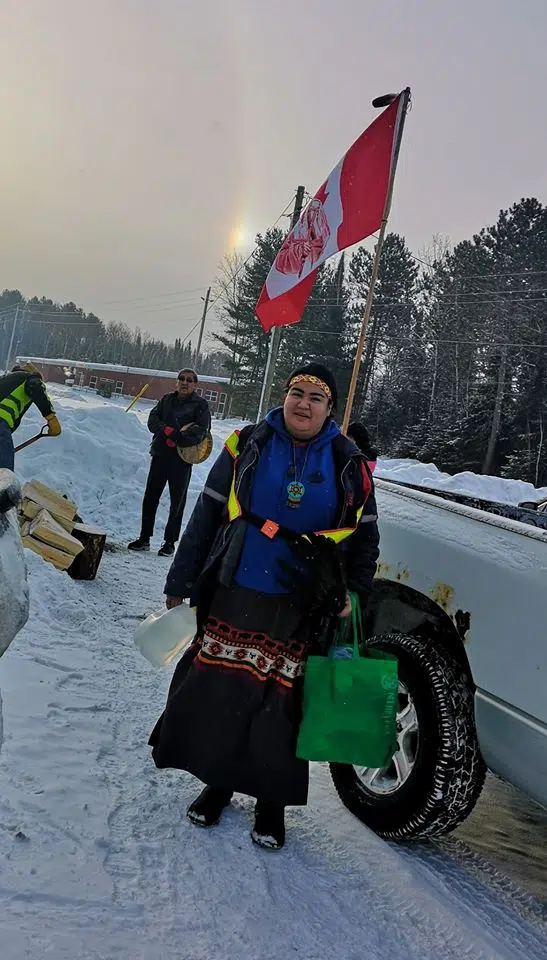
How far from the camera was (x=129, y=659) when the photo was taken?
12.8ft

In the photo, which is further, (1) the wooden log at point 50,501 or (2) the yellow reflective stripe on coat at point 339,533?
(1) the wooden log at point 50,501

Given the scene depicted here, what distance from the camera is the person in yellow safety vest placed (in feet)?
19.9

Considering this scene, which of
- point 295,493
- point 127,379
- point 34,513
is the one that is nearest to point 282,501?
point 295,493

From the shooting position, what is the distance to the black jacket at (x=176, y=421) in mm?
6570

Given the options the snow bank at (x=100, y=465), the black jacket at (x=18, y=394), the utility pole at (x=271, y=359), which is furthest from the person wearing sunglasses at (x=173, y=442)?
the utility pole at (x=271, y=359)

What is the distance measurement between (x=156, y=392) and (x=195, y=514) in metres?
50.7

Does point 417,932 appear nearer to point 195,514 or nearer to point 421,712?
point 421,712

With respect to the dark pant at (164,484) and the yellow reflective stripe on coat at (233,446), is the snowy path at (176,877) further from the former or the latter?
the dark pant at (164,484)

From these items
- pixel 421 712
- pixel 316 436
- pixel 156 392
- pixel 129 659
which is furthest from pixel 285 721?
pixel 156 392

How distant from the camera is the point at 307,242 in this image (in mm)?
5562

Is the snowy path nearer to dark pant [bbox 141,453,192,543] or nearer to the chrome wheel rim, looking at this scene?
the chrome wheel rim

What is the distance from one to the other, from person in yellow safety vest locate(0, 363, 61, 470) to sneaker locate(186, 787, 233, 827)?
178 inches

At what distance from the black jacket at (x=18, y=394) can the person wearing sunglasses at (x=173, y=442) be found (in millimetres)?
1155

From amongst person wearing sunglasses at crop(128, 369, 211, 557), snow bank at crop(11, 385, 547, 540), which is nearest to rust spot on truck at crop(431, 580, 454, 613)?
person wearing sunglasses at crop(128, 369, 211, 557)
